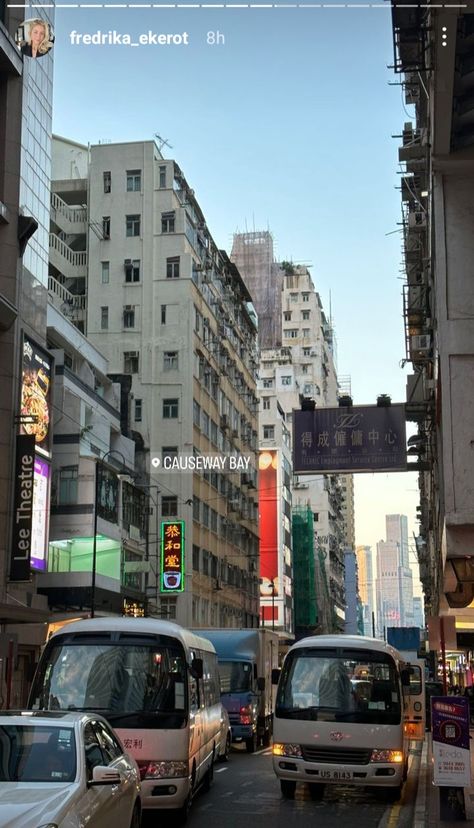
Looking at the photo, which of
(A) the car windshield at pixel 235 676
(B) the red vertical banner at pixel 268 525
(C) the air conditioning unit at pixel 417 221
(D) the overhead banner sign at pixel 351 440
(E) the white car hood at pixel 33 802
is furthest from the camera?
(B) the red vertical banner at pixel 268 525

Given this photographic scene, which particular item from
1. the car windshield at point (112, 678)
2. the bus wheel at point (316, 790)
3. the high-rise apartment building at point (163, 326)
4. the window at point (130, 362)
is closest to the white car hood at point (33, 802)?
the car windshield at point (112, 678)

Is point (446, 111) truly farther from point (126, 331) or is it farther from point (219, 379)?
point (219, 379)

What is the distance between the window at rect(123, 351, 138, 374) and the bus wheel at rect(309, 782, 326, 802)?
160 ft

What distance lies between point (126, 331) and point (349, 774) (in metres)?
51.8

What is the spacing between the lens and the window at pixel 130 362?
2549 inches

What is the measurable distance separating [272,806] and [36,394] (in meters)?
26.3

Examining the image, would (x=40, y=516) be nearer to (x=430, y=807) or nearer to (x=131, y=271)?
(x=430, y=807)

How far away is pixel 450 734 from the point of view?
46.0 ft

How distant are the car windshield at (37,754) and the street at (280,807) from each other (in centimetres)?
518

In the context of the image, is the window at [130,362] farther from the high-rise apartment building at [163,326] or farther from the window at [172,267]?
the window at [172,267]

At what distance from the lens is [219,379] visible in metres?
71.2

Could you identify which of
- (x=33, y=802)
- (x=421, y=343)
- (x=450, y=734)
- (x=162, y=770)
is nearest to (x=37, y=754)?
(x=33, y=802)

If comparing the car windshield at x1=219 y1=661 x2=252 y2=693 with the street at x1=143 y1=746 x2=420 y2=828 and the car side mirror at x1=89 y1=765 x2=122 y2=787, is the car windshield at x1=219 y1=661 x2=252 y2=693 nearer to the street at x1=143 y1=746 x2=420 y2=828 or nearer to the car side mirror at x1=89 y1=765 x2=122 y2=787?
the street at x1=143 y1=746 x2=420 y2=828

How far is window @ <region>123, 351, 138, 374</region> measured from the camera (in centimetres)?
6475
